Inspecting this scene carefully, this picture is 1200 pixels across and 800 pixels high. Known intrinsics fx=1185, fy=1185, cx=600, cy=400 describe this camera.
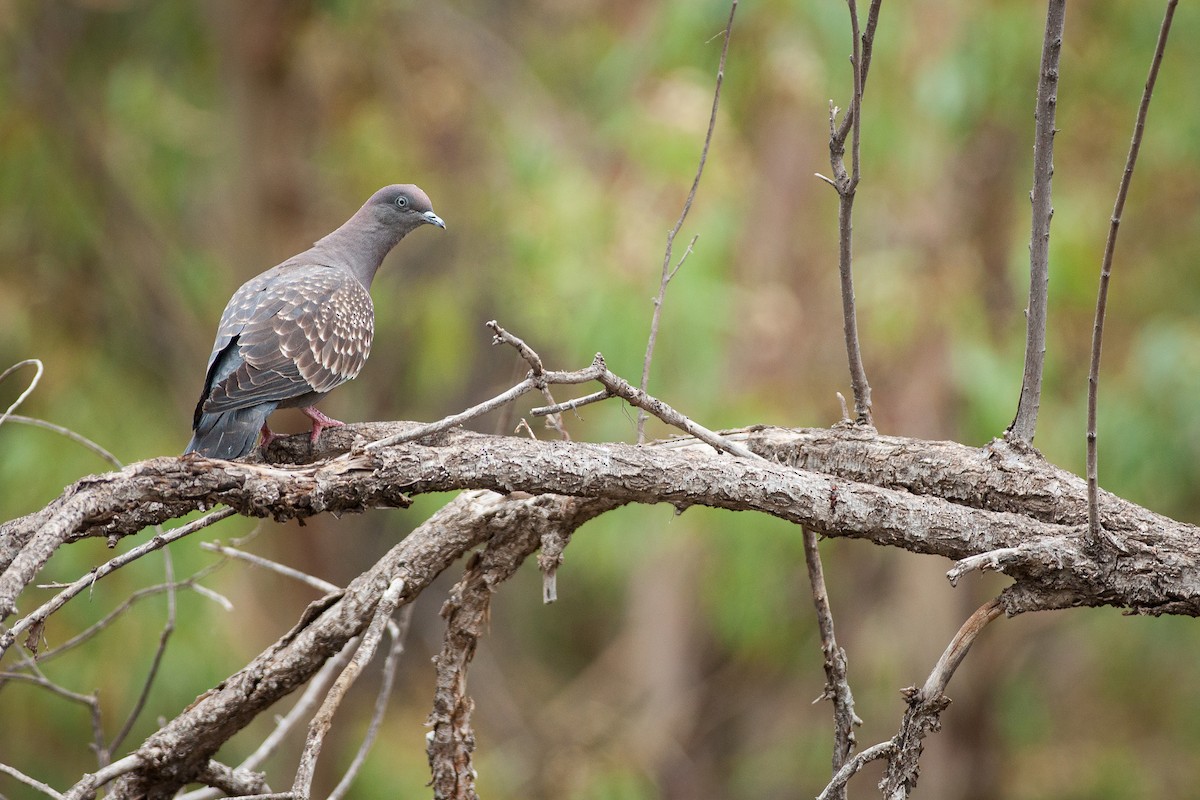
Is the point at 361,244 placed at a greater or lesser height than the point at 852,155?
greater

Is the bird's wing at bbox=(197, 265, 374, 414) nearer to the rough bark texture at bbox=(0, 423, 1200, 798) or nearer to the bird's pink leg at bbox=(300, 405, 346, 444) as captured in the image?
the bird's pink leg at bbox=(300, 405, 346, 444)

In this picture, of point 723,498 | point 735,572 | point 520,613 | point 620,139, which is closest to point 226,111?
point 620,139

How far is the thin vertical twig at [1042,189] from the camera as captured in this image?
7.51ft

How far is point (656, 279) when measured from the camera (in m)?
6.63

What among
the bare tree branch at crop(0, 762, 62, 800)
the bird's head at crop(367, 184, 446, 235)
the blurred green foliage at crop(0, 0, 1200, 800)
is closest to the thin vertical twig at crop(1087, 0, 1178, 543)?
the bare tree branch at crop(0, 762, 62, 800)

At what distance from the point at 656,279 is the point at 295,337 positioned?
339 cm

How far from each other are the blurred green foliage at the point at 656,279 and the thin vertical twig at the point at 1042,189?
3.88 metres

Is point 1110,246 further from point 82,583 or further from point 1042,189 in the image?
point 82,583

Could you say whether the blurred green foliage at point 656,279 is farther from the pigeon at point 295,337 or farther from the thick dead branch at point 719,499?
the thick dead branch at point 719,499

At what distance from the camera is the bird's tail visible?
3111 mm

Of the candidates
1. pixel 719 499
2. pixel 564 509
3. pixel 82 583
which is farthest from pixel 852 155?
pixel 82 583

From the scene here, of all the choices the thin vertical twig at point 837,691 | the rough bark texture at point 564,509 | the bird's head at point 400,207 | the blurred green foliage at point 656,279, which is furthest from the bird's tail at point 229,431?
the blurred green foliage at point 656,279

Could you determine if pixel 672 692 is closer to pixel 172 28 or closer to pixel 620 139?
pixel 620 139

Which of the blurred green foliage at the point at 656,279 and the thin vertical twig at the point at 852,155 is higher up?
the blurred green foliage at the point at 656,279
